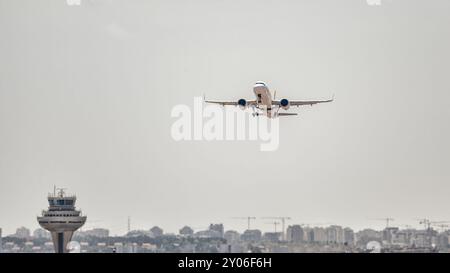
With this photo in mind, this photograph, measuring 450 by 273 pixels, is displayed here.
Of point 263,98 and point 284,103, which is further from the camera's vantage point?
point 284,103

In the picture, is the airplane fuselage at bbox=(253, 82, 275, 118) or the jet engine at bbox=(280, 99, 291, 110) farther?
the jet engine at bbox=(280, 99, 291, 110)

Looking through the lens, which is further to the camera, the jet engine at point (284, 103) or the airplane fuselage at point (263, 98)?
the jet engine at point (284, 103)
